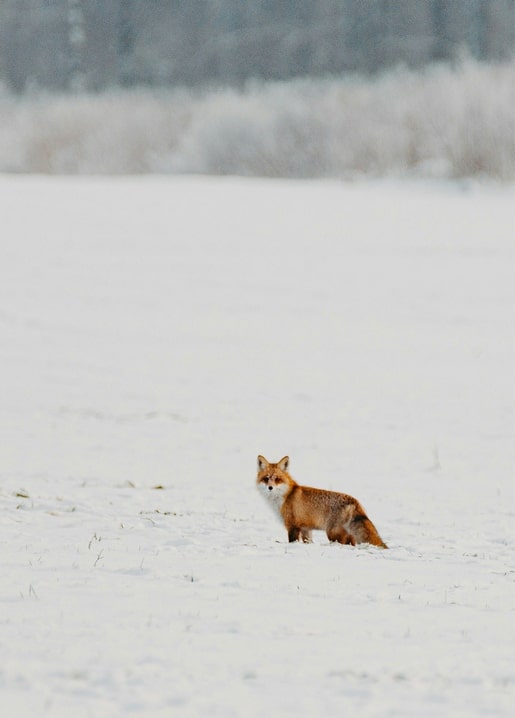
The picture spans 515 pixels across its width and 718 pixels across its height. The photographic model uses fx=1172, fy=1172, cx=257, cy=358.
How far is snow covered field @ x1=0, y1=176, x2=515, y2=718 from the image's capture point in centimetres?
550

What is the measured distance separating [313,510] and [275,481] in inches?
13.7

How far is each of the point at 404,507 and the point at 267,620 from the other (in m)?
6.20

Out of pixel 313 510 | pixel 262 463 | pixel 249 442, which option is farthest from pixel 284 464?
pixel 249 442

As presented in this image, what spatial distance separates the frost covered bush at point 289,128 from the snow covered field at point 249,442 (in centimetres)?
166

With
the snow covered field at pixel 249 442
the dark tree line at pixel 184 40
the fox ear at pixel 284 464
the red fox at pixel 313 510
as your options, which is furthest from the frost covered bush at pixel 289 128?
the red fox at pixel 313 510

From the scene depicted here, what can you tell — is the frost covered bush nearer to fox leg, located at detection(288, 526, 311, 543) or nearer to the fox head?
the fox head

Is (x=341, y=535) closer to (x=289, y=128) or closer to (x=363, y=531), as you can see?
(x=363, y=531)

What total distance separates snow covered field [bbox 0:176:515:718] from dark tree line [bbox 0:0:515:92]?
13230 mm

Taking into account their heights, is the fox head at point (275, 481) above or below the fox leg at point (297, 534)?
above

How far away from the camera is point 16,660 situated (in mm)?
5367

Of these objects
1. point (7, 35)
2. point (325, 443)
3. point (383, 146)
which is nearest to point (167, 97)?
point (7, 35)

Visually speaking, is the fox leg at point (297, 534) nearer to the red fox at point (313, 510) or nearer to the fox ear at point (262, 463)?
the red fox at point (313, 510)

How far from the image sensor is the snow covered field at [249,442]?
550cm

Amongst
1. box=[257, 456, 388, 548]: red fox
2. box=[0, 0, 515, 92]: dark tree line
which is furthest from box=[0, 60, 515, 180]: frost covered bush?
box=[257, 456, 388, 548]: red fox
